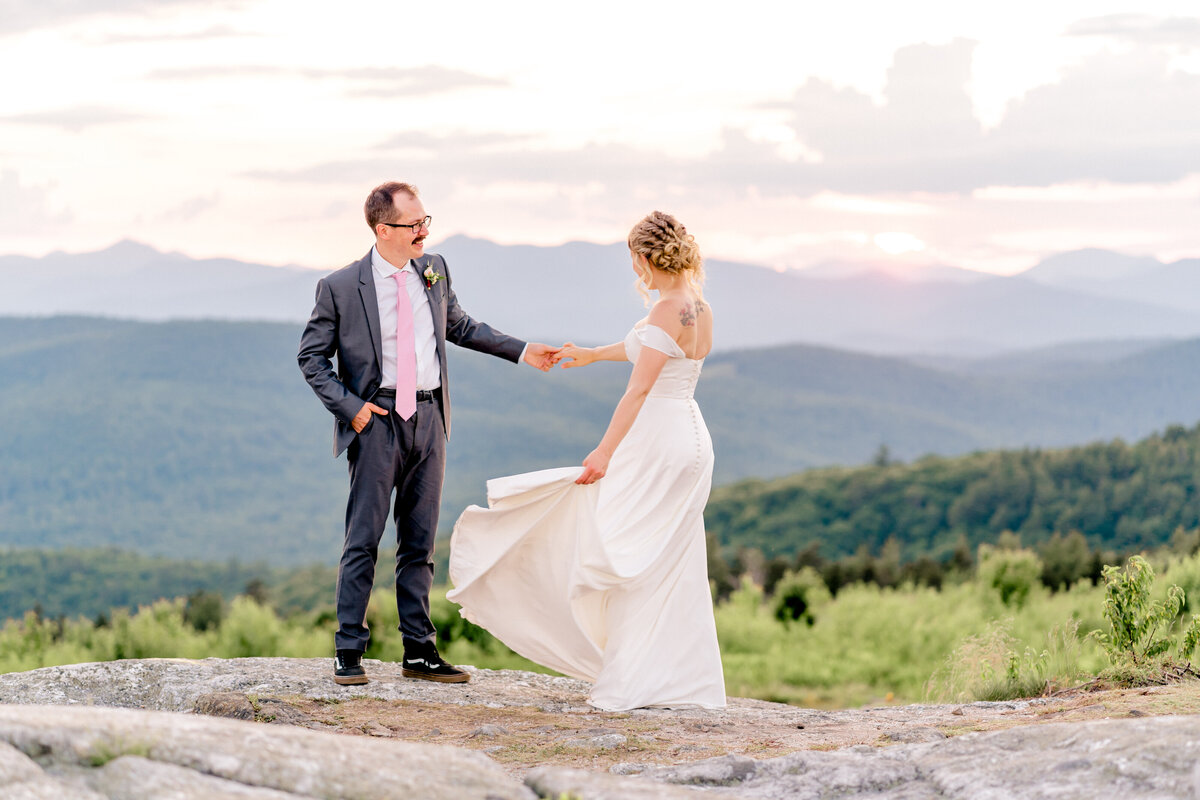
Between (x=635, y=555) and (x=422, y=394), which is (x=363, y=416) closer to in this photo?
(x=422, y=394)

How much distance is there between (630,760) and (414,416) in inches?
93.9

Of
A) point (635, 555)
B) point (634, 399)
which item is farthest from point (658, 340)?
point (635, 555)

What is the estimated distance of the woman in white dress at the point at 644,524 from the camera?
5766 millimetres

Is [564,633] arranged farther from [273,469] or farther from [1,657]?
[273,469]

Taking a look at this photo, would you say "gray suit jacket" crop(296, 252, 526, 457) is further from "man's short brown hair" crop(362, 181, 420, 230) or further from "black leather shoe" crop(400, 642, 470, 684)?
"black leather shoe" crop(400, 642, 470, 684)

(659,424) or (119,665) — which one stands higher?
(659,424)

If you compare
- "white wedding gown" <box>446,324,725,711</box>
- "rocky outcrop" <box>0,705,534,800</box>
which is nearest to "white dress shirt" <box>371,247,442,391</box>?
"white wedding gown" <box>446,324,725,711</box>

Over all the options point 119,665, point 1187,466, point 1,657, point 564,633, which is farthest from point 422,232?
→ point 1187,466

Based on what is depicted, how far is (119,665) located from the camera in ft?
21.4

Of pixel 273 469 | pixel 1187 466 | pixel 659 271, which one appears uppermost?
pixel 659 271

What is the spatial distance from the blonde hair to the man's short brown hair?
4.27 feet

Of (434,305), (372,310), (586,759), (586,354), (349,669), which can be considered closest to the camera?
(586,759)

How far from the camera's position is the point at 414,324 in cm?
617

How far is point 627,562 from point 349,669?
1.63 m
